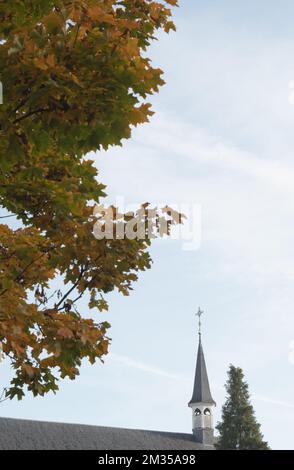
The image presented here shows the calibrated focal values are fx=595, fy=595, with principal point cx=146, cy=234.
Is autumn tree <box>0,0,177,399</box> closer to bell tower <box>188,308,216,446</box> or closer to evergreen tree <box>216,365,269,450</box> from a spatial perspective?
evergreen tree <box>216,365,269,450</box>

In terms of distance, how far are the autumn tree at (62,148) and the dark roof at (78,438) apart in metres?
38.4

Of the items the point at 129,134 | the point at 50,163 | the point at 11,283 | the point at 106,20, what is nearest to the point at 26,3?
the point at 106,20

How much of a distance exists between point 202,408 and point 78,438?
40.8 ft

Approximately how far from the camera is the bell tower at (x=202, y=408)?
52.7 metres

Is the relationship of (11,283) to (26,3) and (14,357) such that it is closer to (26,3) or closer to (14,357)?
(14,357)

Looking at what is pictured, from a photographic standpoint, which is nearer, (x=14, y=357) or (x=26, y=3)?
(x=26, y=3)

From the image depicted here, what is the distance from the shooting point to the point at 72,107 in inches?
179

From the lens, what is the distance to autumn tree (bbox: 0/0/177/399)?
4434 mm

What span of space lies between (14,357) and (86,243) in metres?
1.58

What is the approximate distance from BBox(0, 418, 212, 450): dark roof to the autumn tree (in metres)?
38.4

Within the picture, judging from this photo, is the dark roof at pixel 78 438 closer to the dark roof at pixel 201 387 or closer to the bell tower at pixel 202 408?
the bell tower at pixel 202 408

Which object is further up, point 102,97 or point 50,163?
point 50,163

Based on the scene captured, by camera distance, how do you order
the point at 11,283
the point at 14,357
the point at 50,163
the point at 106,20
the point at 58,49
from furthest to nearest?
the point at 14,357 → the point at 50,163 → the point at 11,283 → the point at 106,20 → the point at 58,49

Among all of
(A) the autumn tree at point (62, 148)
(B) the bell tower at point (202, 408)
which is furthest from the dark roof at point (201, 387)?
(A) the autumn tree at point (62, 148)
